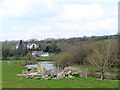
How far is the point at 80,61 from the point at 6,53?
28.0 m

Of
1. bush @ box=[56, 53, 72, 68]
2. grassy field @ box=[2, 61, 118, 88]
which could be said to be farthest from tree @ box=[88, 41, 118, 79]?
bush @ box=[56, 53, 72, 68]

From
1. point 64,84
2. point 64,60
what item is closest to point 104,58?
point 64,84

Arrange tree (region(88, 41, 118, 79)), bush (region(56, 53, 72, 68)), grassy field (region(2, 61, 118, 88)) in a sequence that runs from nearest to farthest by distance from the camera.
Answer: grassy field (region(2, 61, 118, 88)) → tree (region(88, 41, 118, 79)) → bush (region(56, 53, 72, 68))

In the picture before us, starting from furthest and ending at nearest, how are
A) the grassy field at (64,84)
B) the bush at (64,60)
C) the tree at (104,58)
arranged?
1. the bush at (64,60)
2. the tree at (104,58)
3. the grassy field at (64,84)

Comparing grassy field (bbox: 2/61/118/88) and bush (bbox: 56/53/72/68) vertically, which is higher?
grassy field (bbox: 2/61/118/88)

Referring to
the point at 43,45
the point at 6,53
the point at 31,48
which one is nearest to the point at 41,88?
the point at 6,53

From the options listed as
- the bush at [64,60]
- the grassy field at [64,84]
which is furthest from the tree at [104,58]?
the bush at [64,60]

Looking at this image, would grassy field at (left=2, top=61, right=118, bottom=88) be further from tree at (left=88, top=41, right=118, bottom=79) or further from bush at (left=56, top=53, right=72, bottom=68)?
bush at (left=56, top=53, right=72, bottom=68)

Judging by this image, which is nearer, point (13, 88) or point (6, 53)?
point (13, 88)

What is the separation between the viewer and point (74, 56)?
4522cm

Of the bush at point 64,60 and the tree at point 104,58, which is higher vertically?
the tree at point 104,58

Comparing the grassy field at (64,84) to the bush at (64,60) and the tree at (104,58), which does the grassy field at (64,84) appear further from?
the bush at (64,60)

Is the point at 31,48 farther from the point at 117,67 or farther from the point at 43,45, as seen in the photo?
the point at 117,67

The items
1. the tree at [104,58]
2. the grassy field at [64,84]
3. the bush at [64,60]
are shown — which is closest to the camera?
the grassy field at [64,84]
